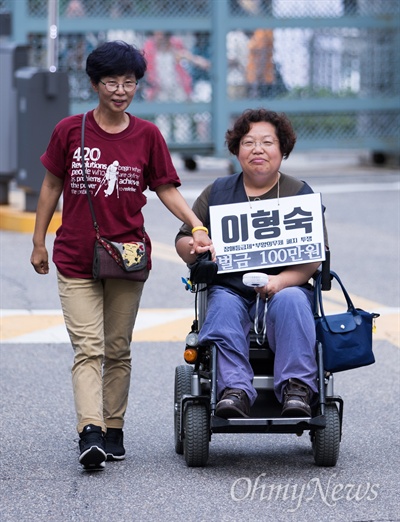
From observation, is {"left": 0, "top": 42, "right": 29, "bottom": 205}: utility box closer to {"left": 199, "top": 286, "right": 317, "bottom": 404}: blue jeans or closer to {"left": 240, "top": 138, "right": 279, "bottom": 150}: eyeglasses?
{"left": 240, "top": 138, "right": 279, "bottom": 150}: eyeglasses

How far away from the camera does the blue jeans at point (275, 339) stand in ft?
18.2

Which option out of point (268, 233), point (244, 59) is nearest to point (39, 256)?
point (268, 233)

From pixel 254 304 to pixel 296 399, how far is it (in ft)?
1.75

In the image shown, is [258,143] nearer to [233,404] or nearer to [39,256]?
[39,256]

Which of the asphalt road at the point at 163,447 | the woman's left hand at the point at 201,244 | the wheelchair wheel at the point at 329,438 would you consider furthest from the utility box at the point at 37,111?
the wheelchair wheel at the point at 329,438

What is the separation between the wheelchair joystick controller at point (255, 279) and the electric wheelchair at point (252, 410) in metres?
0.16

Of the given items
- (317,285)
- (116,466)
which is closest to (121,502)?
(116,466)

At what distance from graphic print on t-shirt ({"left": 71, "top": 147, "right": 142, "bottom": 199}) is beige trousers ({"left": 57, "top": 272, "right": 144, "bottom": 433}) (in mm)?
396

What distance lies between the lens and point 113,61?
562 centimetres

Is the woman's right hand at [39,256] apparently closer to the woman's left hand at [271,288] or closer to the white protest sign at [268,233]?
the white protest sign at [268,233]

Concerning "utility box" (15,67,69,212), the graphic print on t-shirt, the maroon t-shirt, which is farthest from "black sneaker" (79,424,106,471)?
"utility box" (15,67,69,212)

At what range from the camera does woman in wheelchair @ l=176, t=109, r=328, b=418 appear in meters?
5.53

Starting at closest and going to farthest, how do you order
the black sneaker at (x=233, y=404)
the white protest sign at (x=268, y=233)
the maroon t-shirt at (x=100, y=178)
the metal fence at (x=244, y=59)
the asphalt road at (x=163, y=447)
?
1. the asphalt road at (x=163, y=447)
2. the black sneaker at (x=233, y=404)
3. the maroon t-shirt at (x=100, y=178)
4. the white protest sign at (x=268, y=233)
5. the metal fence at (x=244, y=59)

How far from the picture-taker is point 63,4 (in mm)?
18812
